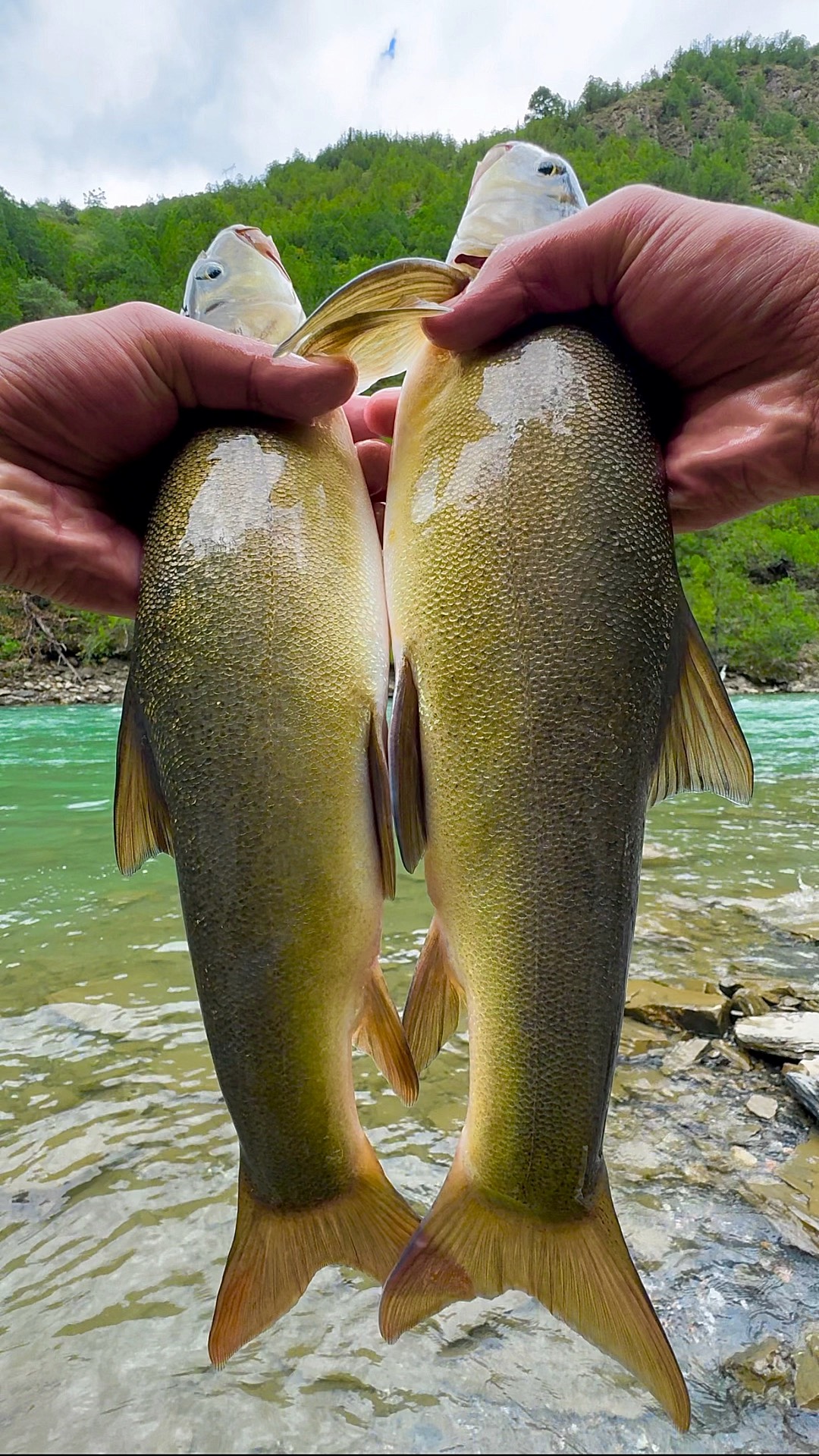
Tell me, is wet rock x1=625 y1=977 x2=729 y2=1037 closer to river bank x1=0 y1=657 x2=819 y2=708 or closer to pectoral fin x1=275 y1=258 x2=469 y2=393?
pectoral fin x1=275 y1=258 x2=469 y2=393

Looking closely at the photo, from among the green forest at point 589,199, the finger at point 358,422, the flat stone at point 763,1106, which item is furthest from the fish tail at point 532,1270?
the green forest at point 589,199

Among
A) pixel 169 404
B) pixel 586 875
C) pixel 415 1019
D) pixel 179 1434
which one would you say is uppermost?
pixel 169 404

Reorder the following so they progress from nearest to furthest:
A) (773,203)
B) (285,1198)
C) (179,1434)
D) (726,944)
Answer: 1. (285,1198)
2. (179,1434)
3. (726,944)
4. (773,203)

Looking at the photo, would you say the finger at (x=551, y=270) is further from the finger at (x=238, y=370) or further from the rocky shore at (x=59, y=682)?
the rocky shore at (x=59, y=682)

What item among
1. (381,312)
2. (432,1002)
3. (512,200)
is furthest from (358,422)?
(432,1002)

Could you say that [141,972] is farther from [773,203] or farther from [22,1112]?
[773,203]

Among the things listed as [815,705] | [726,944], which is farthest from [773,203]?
[726,944]

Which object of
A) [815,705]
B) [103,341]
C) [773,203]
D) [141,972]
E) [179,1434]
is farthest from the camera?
[773,203]
